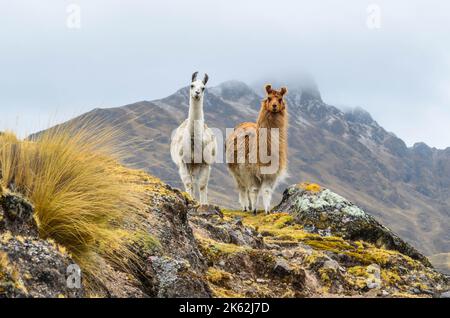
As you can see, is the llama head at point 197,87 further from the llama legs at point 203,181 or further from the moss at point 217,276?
the moss at point 217,276

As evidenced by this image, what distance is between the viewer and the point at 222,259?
30.9 feet

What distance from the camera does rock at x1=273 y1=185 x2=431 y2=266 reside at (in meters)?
15.6

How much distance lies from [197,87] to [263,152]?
3576mm

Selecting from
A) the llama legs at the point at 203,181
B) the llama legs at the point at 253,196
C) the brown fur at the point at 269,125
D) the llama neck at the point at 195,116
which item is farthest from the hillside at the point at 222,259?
the brown fur at the point at 269,125

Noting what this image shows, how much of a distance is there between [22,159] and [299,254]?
6093 millimetres

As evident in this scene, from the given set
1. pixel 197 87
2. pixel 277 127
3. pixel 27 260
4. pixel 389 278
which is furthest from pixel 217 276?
pixel 277 127

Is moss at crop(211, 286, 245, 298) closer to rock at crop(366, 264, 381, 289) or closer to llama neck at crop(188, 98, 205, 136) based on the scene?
rock at crop(366, 264, 381, 289)

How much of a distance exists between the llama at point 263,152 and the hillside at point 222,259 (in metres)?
3.57

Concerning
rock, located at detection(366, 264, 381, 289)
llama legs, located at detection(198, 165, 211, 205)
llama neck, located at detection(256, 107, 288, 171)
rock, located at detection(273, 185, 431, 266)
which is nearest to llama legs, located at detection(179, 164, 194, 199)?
llama legs, located at detection(198, 165, 211, 205)

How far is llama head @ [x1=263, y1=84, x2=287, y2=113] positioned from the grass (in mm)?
12166

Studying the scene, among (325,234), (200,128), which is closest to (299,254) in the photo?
(325,234)

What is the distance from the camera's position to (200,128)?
17750 mm

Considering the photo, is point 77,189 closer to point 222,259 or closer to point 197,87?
point 222,259
